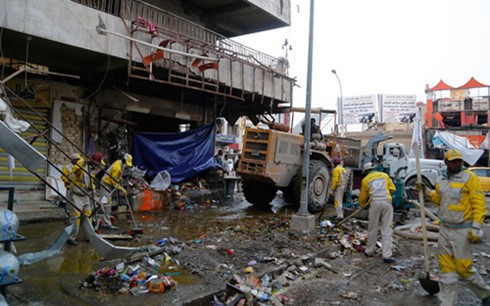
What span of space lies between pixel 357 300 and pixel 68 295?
11.3 feet

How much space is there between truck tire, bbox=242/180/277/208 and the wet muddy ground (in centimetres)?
280

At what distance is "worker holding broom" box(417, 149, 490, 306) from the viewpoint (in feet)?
12.6

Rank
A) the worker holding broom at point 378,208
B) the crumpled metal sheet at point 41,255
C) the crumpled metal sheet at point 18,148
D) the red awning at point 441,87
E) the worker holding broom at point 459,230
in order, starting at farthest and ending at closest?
A: 1. the red awning at point 441,87
2. the worker holding broom at point 378,208
3. the worker holding broom at point 459,230
4. the crumpled metal sheet at point 41,255
5. the crumpled metal sheet at point 18,148

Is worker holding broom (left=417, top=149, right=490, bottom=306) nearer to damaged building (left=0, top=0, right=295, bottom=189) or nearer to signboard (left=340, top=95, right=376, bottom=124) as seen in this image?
damaged building (left=0, top=0, right=295, bottom=189)

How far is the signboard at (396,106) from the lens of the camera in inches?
1150

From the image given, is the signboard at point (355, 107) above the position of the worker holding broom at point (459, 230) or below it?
above

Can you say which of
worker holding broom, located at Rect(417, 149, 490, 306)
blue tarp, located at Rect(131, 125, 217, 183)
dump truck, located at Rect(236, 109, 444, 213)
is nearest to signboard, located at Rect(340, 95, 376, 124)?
blue tarp, located at Rect(131, 125, 217, 183)

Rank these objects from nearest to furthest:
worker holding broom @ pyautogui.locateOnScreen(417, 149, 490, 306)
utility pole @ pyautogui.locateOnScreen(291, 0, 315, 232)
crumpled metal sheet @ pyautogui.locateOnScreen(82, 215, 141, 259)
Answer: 1. crumpled metal sheet @ pyautogui.locateOnScreen(82, 215, 141, 259)
2. worker holding broom @ pyautogui.locateOnScreen(417, 149, 490, 306)
3. utility pole @ pyautogui.locateOnScreen(291, 0, 315, 232)

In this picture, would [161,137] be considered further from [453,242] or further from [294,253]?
[453,242]

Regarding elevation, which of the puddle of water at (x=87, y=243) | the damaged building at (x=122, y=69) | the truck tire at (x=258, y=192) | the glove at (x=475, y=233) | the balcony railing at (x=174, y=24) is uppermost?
the balcony railing at (x=174, y=24)

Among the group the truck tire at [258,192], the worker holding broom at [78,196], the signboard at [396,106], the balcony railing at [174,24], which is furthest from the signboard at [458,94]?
the worker holding broom at [78,196]

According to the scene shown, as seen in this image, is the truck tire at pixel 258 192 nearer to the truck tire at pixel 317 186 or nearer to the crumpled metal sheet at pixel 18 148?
the truck tire at pixel 317 186

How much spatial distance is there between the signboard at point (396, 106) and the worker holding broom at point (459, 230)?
88.5ft

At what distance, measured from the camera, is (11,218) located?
3.40 metres
